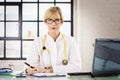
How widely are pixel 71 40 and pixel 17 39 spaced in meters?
3.21

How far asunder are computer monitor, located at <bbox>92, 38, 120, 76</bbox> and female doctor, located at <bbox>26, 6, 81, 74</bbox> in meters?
0.43

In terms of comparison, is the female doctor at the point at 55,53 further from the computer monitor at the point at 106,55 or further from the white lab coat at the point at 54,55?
the computer monitor at the point at 106,55

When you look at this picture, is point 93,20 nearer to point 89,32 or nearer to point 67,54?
point 89,32

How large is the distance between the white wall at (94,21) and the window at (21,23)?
0.36m

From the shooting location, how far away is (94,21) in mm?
5207

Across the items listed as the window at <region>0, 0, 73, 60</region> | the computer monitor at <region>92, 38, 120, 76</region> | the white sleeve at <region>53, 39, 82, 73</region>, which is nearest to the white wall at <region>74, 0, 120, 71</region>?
the window at <region>0, 0, 73, 60</region>

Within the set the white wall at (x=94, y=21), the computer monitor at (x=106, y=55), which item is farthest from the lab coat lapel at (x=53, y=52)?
the white wall at (x=94, y=21)

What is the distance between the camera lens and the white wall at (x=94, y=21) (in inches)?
204

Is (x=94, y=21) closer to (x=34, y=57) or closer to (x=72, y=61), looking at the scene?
(x=72, y=61)

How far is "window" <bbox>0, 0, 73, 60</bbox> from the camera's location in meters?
5.48

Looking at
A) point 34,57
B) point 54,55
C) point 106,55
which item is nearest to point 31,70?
point 34,57

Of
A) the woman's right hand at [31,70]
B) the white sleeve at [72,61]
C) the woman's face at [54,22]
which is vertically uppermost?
the woman's face at [54,22]

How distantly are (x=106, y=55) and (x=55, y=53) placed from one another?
63cm

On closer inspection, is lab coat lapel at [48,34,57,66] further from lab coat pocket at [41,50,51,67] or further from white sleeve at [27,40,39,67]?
white sleeve at [27,40,39,67]
